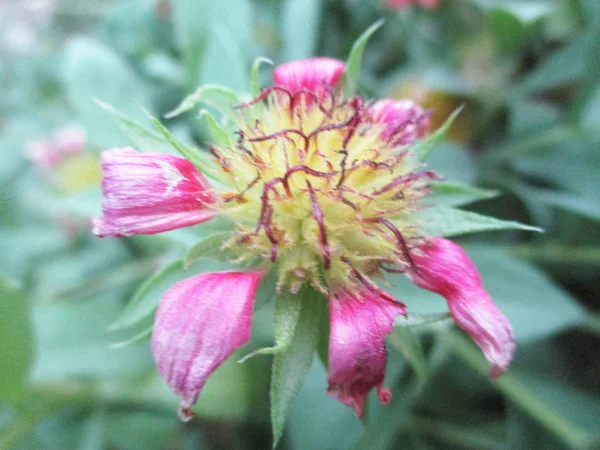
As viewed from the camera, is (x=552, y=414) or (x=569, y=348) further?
(x=569, y=348)

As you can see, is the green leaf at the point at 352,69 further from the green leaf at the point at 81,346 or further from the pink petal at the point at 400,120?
the green leaf at the point at 81,346

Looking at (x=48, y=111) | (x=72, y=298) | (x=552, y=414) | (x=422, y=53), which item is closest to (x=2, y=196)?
(x=48, y=111)

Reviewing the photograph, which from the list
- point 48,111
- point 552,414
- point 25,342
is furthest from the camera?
point 48,111

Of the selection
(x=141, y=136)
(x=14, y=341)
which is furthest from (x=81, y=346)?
(x=141, y=136)

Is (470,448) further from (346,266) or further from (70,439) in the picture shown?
(70,439)

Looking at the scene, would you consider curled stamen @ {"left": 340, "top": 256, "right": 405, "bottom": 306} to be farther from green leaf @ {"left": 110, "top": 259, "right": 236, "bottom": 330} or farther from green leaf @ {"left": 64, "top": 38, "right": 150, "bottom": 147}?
green leaf @ {"left": 64, "top": 38, "right": 150, "bottom": 147}

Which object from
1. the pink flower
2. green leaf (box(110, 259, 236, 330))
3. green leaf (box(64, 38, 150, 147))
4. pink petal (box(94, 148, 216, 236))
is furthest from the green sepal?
the pink flower

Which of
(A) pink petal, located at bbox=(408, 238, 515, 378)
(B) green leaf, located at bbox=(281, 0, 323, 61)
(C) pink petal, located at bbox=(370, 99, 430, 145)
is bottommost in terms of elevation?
(A) pink petal, located at bbox=(408, 238, 515, 378)

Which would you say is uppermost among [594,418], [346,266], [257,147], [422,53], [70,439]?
[422,53]
